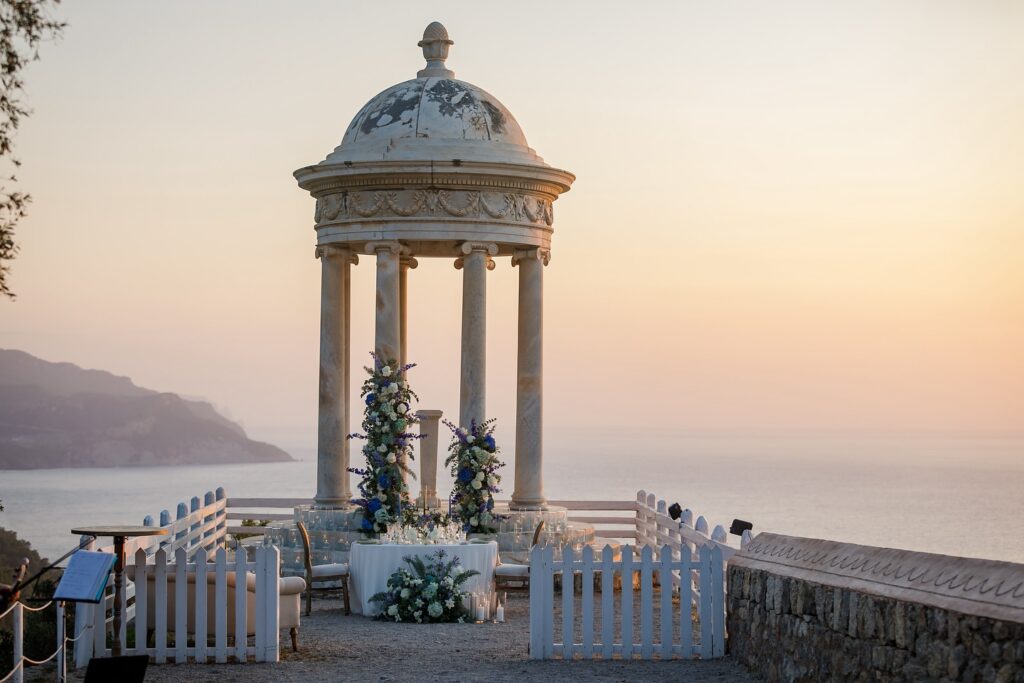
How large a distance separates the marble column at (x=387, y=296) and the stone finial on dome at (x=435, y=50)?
314 centimetres

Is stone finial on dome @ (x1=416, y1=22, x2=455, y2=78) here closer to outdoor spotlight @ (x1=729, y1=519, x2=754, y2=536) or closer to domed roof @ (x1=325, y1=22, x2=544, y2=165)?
domed roof @ (x1=325, y1=22, x2=544, y2=165)

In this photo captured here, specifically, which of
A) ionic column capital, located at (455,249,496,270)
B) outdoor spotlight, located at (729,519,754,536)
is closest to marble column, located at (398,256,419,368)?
ionic column capital, located at (455,249,496,270)

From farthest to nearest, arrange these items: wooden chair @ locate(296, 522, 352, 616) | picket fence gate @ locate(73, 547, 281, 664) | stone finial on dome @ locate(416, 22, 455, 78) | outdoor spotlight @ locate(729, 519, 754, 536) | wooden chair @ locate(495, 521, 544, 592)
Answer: stone finial on dome @ locate(416, 22, 455, 78) → wooden chair @ locate(296, 522, 352, 616) → wooden chair @ locate(495, 521, 544, 592) → outdoor spotlight @ locate(729, 519, 754, 536) → picket fence gate @ locate(73, 547, 281, 664)

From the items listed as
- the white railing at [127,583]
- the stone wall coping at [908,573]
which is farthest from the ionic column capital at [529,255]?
the stone wall coping at [908,573]

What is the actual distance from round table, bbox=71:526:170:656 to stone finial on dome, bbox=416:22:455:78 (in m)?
12.3

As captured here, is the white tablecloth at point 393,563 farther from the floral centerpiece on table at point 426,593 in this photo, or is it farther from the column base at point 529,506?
the column base at point 529,506

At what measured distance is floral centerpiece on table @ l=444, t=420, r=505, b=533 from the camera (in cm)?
2448

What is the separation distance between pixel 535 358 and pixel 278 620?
977 cm

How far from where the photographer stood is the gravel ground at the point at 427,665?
50.8ft

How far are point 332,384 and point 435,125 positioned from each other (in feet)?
13.6

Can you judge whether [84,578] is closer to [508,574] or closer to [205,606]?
[205,606]

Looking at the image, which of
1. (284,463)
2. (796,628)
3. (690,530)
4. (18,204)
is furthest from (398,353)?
(284,463)

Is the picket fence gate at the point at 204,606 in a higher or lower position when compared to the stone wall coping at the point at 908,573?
lower

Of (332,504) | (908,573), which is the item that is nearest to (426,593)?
(332,504)
